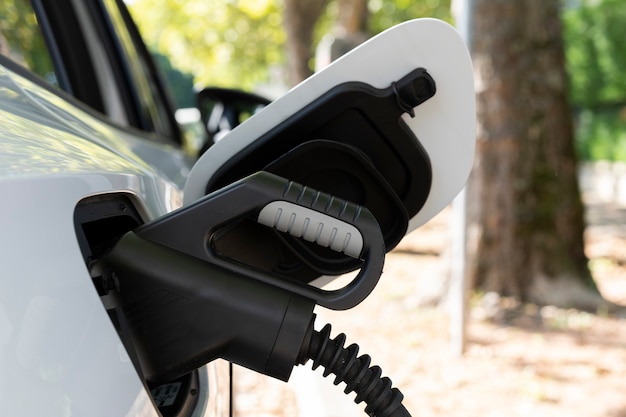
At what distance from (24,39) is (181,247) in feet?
5.02

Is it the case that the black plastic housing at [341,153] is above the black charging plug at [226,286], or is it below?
above

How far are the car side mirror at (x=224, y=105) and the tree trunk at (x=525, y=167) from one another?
2.67 meters

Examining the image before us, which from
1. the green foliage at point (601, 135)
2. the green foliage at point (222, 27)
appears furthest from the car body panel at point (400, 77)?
the green foliage at point (222, 27)

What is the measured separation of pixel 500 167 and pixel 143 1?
2006 cm

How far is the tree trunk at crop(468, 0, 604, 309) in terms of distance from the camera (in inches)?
237

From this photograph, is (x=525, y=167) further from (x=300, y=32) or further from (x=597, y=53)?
(x=597, y=53)

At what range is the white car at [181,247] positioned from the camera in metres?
0.89

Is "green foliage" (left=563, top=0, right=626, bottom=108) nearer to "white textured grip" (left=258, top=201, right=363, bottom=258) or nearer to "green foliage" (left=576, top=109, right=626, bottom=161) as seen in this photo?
"green foliage" (left=576, top=109, right=626, bottom=161)

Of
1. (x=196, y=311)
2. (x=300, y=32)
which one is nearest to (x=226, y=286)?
(x=196, y=311)

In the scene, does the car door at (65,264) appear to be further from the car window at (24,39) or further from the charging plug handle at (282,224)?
the car window at (24,39)

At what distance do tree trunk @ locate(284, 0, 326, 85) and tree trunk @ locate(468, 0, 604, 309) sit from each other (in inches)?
320

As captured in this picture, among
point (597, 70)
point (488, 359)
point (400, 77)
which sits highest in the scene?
point (597, 70)

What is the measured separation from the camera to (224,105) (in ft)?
13.0

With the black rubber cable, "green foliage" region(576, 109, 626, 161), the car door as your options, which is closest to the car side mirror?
the car door
